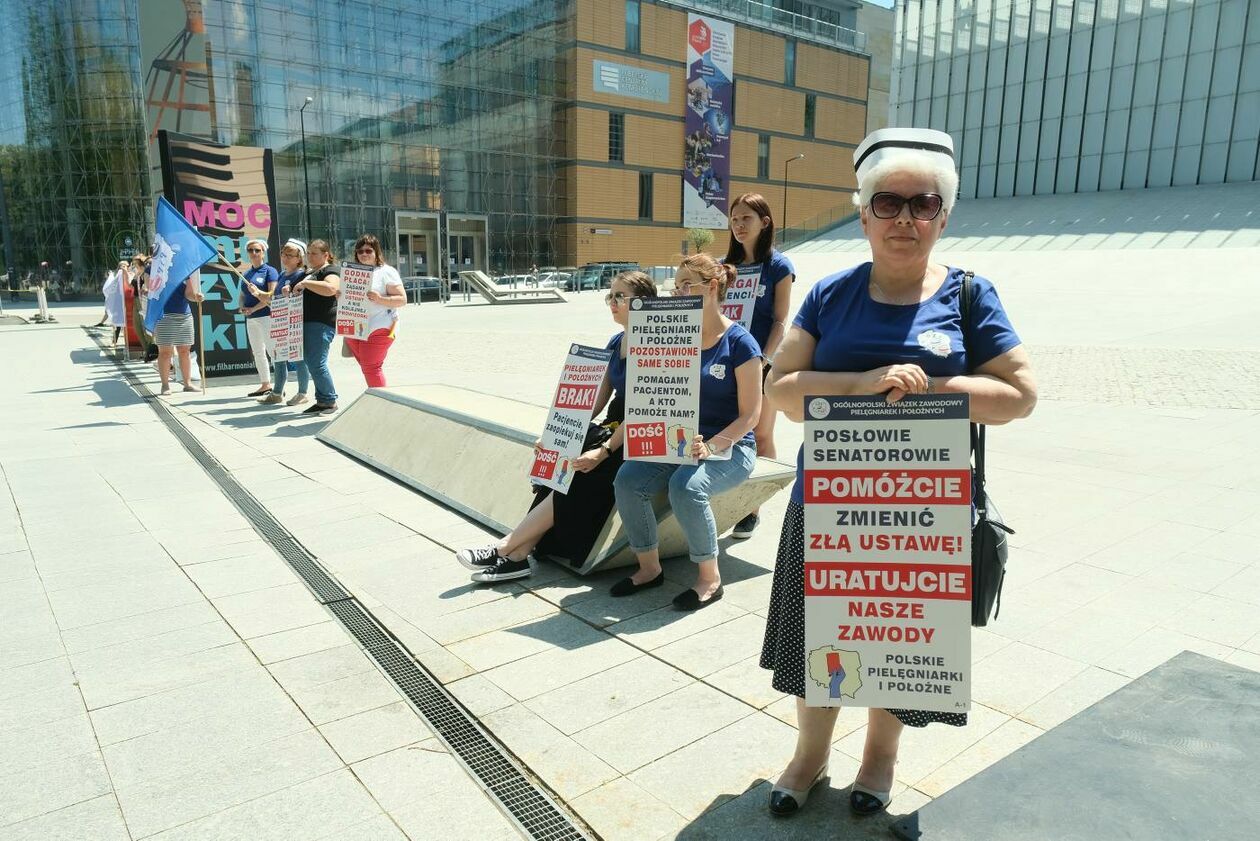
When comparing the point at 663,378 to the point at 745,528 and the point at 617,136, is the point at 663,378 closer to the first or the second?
the point at 745,528

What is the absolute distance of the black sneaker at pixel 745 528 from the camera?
510 centimetres

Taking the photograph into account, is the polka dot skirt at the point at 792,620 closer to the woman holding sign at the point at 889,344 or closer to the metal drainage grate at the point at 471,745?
the woman holding sign at the point at 889,344

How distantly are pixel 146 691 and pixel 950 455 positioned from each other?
10.0 feet

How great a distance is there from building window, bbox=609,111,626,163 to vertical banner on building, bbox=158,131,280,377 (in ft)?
138

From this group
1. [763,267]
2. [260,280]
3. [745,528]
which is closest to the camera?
[763,267]

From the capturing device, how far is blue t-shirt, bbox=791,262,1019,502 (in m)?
2.18

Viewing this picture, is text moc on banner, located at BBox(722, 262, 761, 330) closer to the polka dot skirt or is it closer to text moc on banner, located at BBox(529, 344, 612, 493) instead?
text moc on banner, located at BBox(529, 344, 612, 493)

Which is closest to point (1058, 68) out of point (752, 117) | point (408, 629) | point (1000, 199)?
point (1000, 199)

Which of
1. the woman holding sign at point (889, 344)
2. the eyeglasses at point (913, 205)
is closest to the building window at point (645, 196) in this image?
the woman holding sign at point (889, 344)

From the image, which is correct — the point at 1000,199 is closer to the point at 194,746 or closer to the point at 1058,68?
the point at 1058,68

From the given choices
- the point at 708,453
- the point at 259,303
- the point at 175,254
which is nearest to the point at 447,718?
the point at 708,453

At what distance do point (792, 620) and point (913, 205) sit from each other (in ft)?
3.87

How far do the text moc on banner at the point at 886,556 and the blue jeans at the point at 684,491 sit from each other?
5.78 ft

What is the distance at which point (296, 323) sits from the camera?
29.9 feet
